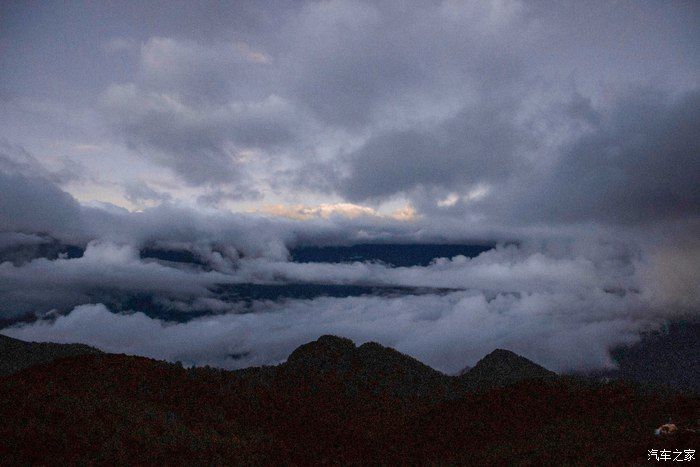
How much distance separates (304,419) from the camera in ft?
281

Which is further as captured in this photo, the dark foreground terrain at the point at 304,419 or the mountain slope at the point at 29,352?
the mountain slope at the point at 29,352

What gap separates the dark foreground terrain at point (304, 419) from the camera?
55.5m

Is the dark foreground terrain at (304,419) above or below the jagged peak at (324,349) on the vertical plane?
below

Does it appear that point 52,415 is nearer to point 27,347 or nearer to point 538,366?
point 27,347

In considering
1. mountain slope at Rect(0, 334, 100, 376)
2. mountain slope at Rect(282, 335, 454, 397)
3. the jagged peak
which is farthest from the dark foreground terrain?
mountain slope at Rect(0, 334, 100, 376)

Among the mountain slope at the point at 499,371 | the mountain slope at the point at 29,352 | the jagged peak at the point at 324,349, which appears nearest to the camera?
the mountain slope at the point at 29,352

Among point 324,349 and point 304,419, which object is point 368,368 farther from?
point 304,419

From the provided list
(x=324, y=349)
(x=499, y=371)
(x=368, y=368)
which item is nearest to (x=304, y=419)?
(x=368, y=368)

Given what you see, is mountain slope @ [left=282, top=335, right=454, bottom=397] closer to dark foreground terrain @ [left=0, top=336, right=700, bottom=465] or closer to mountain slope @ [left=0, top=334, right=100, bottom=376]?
dark foreground terrain @ [left=0, top=336, right=700, bottom=465]

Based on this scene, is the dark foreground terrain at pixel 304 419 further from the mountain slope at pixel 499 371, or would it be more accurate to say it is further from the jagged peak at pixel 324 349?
the jagged peak at pixel 324 349

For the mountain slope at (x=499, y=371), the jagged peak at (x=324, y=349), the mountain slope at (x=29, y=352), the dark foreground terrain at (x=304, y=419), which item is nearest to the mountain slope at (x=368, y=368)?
the jagged peak at (x=324, y=349)

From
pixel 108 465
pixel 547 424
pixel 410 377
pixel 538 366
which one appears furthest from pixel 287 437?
pixel 538 366

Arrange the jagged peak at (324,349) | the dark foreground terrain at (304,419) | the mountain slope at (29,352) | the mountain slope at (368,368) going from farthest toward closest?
1. the jagged peak at (324,349)
2. the mountain slope at (368,368)
3. the mountain slope at (29,352)
4. the dark foreground terrain at (304,419)

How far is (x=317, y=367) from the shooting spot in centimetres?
12131
